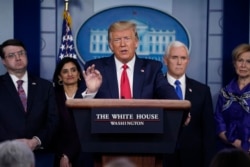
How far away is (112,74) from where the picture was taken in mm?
2975

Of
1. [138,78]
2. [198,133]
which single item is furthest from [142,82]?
[198,133]

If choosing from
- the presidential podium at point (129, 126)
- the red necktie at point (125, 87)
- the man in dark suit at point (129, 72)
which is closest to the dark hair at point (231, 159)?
the presidential podium at point (129, 126)

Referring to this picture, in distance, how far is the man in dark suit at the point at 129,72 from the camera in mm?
2900

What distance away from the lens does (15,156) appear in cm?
213

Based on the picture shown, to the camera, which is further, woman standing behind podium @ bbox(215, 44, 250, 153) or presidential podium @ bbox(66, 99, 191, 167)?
woman standing behind podium @ bbox(215, 44, 250, 153)

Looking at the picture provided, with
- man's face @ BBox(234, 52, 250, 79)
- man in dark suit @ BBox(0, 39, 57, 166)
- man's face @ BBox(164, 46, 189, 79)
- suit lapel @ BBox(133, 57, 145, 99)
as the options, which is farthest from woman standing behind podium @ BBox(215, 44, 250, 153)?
suit lapel @ BBox(133, 57, 145, 99)

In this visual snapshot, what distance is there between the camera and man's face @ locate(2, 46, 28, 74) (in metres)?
4.34

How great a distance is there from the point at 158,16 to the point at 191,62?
48 cm

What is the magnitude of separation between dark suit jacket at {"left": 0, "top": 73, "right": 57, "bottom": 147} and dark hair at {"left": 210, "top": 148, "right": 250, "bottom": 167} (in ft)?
7.90

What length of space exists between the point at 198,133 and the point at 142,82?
1.41m

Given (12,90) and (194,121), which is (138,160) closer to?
(194,121)

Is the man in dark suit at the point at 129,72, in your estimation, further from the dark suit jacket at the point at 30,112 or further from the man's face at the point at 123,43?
the dark suit jacket at the point at 30,112

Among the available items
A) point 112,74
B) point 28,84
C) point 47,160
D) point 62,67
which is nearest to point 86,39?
point 62,67

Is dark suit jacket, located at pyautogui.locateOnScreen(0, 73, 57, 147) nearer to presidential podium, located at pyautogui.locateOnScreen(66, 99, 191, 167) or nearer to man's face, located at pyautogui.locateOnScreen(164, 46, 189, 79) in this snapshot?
man's face, located at pyautogui.locateOnScreen(164, 46, 189, 79)
